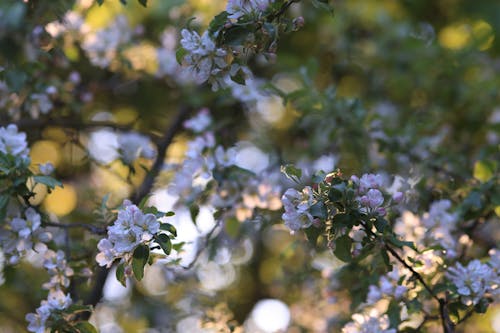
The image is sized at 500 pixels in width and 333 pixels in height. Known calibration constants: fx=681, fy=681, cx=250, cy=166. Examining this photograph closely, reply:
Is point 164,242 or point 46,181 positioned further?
point 46,181

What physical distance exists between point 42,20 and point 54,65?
3.17 ft

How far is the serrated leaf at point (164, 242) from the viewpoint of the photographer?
Answer: 152 centimetres

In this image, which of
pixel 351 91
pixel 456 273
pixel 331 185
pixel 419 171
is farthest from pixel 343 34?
pixel 331 185

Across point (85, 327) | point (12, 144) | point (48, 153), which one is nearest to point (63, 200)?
point (48, 153)

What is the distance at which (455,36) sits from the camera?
3844mm

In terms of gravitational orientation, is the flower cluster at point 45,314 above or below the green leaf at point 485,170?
above

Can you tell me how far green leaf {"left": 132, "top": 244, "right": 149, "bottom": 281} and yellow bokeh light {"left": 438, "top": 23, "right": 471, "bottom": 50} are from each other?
2.30 m

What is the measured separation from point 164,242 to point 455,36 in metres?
2.82

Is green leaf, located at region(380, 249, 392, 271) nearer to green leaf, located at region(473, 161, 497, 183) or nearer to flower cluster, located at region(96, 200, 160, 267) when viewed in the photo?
flower cluster, located at region(96, 200, 160, 267)

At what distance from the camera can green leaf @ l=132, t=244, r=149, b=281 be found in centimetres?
155

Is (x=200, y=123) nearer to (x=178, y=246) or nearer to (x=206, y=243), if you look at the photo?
(x=206, y=243)

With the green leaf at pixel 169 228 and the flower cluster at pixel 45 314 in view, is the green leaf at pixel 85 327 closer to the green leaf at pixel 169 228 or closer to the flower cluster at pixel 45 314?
the flower cluster at pixel 45 314

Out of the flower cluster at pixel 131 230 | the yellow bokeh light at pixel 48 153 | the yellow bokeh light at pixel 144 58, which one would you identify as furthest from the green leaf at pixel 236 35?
the yellow bokeh light at pixel 48 153

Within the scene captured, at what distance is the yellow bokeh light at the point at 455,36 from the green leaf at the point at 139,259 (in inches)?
90.7
